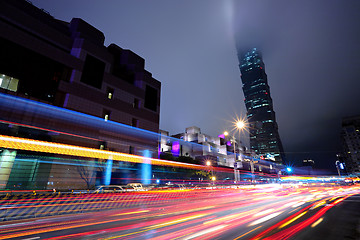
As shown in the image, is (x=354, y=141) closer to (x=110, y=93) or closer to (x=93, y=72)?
(x=110, y=93)

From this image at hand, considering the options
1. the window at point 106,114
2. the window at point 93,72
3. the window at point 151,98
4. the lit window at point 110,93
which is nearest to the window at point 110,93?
the lit window at point 110,93

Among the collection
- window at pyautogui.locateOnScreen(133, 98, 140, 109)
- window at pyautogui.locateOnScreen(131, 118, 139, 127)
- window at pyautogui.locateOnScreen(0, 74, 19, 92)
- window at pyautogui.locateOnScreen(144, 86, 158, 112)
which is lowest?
window at pyautogui.locateOnScreen(131, 118, 139, 127)

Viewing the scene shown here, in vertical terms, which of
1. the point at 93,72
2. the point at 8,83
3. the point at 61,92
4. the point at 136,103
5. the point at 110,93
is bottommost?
the point at 8,83

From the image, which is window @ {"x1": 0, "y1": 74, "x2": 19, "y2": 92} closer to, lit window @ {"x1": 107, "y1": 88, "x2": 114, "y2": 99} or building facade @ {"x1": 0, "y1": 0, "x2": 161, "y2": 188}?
building facade @ {"x1": 0, "y1": 0, "x2": 161, "y2": 188}

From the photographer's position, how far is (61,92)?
30453 millimetres

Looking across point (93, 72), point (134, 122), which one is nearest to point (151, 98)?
point (134, 122)

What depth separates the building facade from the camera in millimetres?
25391

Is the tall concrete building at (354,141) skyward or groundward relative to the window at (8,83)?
skyward

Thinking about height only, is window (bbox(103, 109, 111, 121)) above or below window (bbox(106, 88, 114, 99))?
below

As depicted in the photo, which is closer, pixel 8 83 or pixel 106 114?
pixel 8 83

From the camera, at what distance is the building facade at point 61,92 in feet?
83.3

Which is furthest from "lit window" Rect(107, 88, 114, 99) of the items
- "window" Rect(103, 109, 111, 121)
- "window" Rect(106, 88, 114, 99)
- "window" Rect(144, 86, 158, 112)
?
"window" Rect(144, 86, 158, 112)

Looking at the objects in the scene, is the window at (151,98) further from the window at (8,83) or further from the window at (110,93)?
the window at (8,83)

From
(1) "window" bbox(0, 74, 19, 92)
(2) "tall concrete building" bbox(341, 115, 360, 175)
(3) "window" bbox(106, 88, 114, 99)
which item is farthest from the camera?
(2) "tall concrete building" bbox(341, 115, 360, 175)
